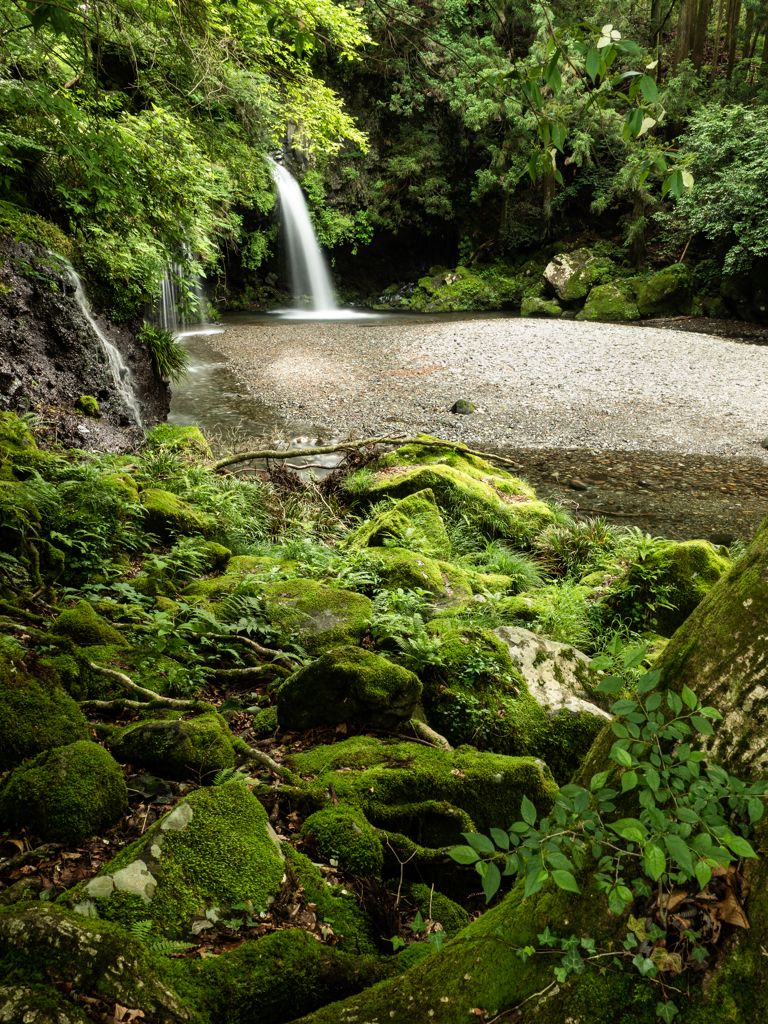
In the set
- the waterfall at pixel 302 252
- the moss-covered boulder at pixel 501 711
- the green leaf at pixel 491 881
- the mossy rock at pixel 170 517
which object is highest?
the waterfall at pixel 302 252

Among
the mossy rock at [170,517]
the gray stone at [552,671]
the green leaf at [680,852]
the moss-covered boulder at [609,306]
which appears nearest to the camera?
the green leaf at [680,852]

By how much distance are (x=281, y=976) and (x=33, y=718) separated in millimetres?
1218

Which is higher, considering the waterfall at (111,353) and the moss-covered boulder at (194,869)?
the waterfall at (111,353)

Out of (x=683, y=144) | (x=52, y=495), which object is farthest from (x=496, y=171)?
(x=52, y=495)

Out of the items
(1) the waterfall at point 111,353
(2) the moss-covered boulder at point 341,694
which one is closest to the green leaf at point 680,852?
(2) the moss-covered boulder at point 341,694

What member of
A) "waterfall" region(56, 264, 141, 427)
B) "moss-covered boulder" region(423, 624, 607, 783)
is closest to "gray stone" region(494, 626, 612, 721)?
"moss-covered boulder" region(423, 624, 607, 783)

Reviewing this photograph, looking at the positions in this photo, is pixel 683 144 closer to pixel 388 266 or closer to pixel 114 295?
pixel 388 266

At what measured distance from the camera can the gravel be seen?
10.0m

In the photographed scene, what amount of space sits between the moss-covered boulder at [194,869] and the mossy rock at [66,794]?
0.75 feet

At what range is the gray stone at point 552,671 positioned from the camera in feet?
10.3

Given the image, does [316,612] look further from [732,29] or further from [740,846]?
[732,29]

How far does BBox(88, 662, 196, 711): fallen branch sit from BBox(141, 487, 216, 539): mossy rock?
7.02ft

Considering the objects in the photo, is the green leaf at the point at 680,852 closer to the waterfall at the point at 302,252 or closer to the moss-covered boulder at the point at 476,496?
the moss-covered boulder at the point at 476,496

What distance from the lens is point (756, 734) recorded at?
114 cm
